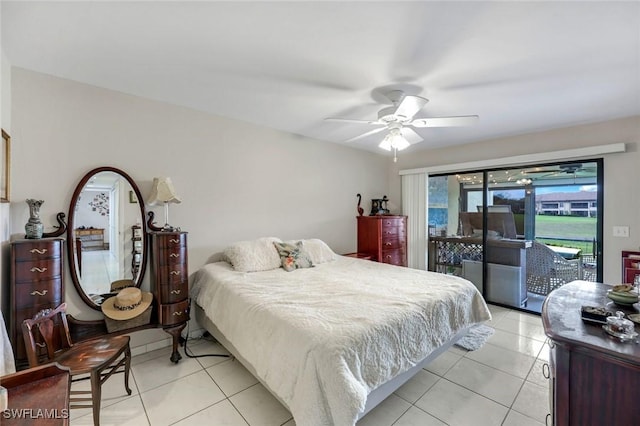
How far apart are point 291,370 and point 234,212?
84.2 inches

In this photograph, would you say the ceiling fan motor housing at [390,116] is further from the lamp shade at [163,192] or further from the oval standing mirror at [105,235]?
the oval standing mirror at [105,235]

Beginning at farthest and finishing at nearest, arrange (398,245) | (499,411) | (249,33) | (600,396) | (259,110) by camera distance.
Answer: (398,245), (259,110), (499,411), (249,33), (600,396)

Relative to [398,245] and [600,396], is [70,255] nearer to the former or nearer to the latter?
[600,396]

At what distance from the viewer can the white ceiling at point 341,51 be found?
1.47m

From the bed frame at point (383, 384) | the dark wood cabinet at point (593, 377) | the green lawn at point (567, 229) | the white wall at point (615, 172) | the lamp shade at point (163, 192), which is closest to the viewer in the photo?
the dark wood cabinet at point (593, 377)

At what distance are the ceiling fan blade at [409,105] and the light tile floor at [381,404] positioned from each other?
7.44 ft

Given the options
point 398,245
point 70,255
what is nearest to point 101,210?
point 70,255

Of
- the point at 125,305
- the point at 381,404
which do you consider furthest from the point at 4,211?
the point at 381,404

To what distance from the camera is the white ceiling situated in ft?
4.81

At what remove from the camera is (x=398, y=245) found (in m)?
4.59

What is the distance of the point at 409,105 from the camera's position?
2189 millimetres

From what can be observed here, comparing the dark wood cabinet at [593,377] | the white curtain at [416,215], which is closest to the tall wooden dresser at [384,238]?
the white curtain at [416,215]

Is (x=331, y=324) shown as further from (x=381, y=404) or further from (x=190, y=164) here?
(x=190, y=164)

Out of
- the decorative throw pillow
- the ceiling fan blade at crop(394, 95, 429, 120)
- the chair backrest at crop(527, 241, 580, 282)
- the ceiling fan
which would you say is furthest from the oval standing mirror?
the chair backrest at crop(527, 241, 580, 282)
